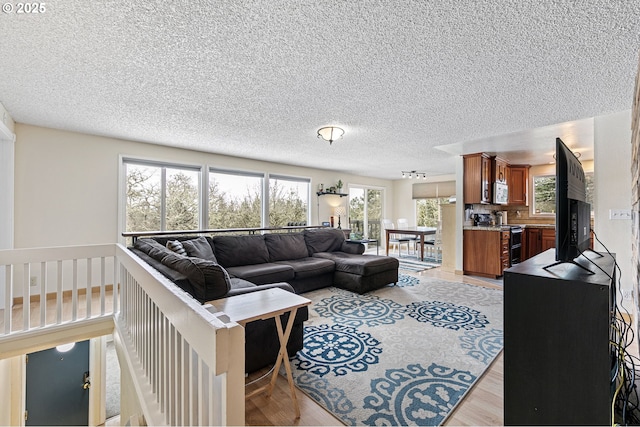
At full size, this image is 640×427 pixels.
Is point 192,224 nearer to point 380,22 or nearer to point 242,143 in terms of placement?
point 242,143

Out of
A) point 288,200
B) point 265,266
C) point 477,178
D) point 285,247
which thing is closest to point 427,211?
point 477,178

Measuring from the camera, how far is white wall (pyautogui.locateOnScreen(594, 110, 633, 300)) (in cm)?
301

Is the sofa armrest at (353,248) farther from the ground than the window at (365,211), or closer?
closer

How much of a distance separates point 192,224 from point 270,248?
1.61m

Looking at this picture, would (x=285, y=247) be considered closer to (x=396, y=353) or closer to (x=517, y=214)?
(x=396, y=353)

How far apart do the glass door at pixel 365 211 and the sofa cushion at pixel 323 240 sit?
2889 millimetres

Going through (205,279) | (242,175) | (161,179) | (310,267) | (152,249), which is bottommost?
(310,267)

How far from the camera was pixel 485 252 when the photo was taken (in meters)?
4.92

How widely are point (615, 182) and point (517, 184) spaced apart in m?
3.09

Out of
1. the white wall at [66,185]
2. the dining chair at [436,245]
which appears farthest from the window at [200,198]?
the dining chair at [436,245]

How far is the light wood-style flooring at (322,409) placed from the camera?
1.57m

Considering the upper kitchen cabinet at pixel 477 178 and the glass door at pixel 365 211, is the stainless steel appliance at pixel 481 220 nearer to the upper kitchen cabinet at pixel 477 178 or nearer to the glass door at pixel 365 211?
A: the upper kitchen cabinet at pixel 477 178

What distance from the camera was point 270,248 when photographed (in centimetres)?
437

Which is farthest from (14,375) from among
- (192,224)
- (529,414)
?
(529,414)
